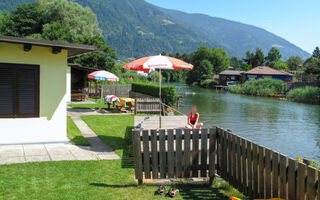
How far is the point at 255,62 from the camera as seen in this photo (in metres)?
124

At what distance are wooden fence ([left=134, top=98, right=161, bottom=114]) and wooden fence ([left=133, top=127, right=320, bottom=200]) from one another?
41.5 ft

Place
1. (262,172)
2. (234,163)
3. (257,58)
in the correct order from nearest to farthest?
1. (262,172)
2. (234,163)
3. (257,58)

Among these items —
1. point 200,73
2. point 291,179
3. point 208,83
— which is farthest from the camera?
point 200,73

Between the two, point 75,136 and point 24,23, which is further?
point 24,23

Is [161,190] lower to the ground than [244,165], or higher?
lower

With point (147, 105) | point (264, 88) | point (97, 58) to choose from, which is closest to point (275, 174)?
point (147, 105)

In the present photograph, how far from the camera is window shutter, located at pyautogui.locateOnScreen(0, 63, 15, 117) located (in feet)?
27.3

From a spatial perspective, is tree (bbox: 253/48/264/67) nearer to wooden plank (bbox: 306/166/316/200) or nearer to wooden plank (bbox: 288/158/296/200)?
wooden plank (bbox: 288/158/296/200)

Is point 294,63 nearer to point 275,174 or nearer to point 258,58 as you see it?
point 258,58

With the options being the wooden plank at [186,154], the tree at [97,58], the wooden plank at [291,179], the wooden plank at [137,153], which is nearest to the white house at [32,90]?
the wooden plank at [137,153]

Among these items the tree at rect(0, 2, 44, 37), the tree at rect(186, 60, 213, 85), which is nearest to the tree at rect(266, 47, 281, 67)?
the tree at rect(186, 60, 213, 85)

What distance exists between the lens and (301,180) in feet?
12.4

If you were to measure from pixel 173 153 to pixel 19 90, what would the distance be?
533cm

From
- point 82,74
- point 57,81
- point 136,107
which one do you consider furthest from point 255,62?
point 57,81
